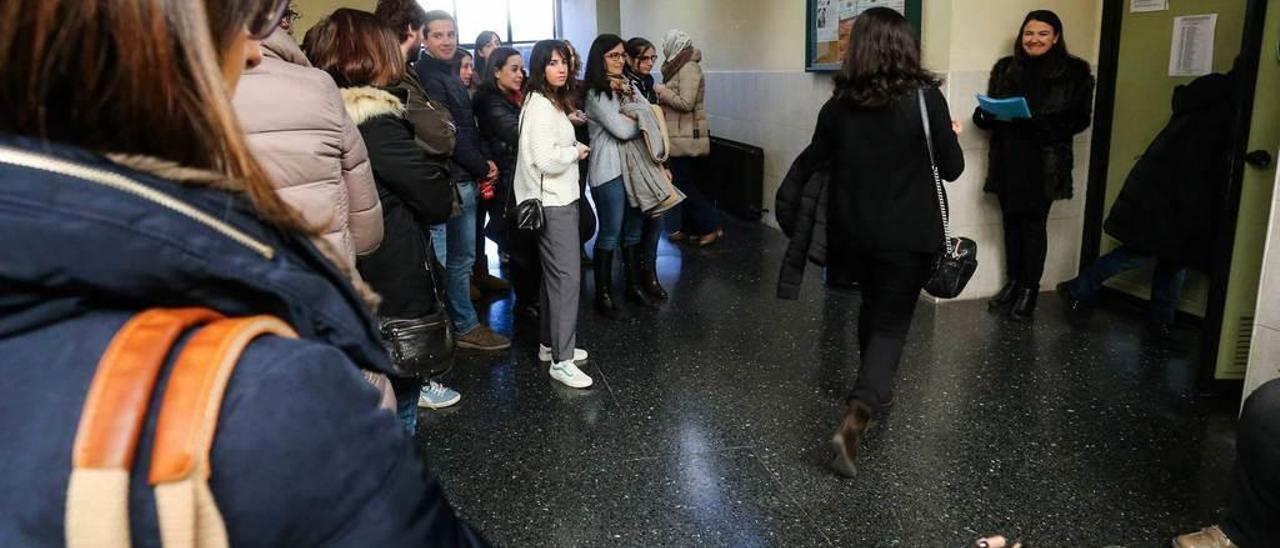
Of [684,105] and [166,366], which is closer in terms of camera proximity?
[166,366]

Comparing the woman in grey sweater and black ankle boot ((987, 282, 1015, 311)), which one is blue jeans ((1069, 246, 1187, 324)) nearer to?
black ankle boot ((987, 282, 1015, 311))

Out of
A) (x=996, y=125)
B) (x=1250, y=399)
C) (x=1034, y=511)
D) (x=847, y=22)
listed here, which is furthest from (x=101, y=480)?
(x=847, y=22)

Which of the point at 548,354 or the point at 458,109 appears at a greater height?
the point at 458,109

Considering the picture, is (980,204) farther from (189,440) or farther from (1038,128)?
(189,440)

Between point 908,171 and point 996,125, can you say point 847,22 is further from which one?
point 908,171

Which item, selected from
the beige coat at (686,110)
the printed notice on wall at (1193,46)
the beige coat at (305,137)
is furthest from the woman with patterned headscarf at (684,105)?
the beige coat at (305,137)

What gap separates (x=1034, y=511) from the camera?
Answer: 2441mm

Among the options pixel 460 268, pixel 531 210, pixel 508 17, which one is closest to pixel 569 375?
pixel 531 210

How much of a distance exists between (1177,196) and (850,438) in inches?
79.4

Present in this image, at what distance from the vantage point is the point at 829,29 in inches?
207

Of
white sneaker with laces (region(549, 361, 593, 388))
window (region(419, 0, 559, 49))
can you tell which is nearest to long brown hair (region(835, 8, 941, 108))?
white sneaker with laces (region(549, 361, 593, 388))

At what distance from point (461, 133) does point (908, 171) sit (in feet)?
6.76

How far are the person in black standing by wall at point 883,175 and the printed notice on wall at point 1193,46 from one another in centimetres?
180

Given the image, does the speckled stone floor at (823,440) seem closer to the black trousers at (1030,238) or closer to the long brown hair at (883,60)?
the black trousers at (1030,238)
